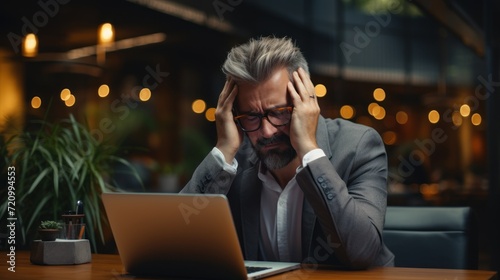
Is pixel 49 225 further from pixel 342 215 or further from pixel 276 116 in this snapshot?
pixel 342 215

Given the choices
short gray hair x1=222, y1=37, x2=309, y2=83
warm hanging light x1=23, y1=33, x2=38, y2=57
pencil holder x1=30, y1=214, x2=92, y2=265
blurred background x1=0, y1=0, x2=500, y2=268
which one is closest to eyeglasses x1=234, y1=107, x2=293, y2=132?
short gray hair x1=222, y1=37, x2=309, y2=83

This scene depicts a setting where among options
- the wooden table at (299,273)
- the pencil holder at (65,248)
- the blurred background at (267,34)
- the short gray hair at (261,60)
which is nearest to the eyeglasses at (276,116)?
the short gray hair at (261,60)

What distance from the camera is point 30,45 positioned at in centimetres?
520

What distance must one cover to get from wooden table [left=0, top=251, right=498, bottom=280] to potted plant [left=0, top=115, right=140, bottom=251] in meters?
1.27

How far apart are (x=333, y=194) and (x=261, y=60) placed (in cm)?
52

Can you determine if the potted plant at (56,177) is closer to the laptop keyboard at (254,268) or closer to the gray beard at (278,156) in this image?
the gray beard at (278,156)

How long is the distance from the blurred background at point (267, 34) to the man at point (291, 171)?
171 cm

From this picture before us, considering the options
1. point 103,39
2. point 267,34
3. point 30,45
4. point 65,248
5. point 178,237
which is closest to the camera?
point 178,237

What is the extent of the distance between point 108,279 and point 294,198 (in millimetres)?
748

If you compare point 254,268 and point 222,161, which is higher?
point 222,161

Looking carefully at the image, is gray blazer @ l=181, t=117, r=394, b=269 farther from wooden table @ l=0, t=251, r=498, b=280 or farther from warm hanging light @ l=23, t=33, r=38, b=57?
warm hanging light @ l=23, t=33, r=38, b=57

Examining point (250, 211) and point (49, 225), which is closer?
point (49, 225)

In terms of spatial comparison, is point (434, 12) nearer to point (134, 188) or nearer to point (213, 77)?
point (213, 77)

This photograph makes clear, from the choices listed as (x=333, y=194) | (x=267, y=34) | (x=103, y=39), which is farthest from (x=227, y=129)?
(x=267, y=34)
